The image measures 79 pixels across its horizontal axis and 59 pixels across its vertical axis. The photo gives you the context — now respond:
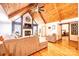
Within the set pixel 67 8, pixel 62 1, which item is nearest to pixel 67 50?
pixel 67 8

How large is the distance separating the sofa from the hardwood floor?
10 centimetres

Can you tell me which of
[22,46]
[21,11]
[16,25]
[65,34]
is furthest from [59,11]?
[22,46]

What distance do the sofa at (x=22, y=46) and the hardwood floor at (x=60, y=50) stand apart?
10 centimetres

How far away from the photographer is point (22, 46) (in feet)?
7.43

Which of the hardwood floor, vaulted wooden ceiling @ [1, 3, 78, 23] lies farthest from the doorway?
vaulted wooden ceiling @ [1, 3, 78, 23]

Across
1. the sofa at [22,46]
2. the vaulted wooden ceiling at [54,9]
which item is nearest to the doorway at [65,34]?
the vaulted wooden ceiling at [54,9]

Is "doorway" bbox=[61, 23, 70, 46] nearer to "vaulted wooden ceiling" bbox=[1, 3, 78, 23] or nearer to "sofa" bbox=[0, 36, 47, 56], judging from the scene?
"vaulted wooden ceiling" bbox=[1, 3, 78, 23]

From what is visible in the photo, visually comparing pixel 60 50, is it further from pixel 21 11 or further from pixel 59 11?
pixel 21 11

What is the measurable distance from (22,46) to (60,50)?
732 mm

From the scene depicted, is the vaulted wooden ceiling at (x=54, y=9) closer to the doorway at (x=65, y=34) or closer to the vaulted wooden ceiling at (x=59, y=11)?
the vaulted wooden ceiling at (x=59, y=11)

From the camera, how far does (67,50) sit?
90.0 inches

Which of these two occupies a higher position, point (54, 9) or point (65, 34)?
point (54, 9)

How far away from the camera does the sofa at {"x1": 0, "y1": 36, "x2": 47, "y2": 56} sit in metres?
2.17

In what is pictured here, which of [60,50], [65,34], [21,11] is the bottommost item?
[60,50]
